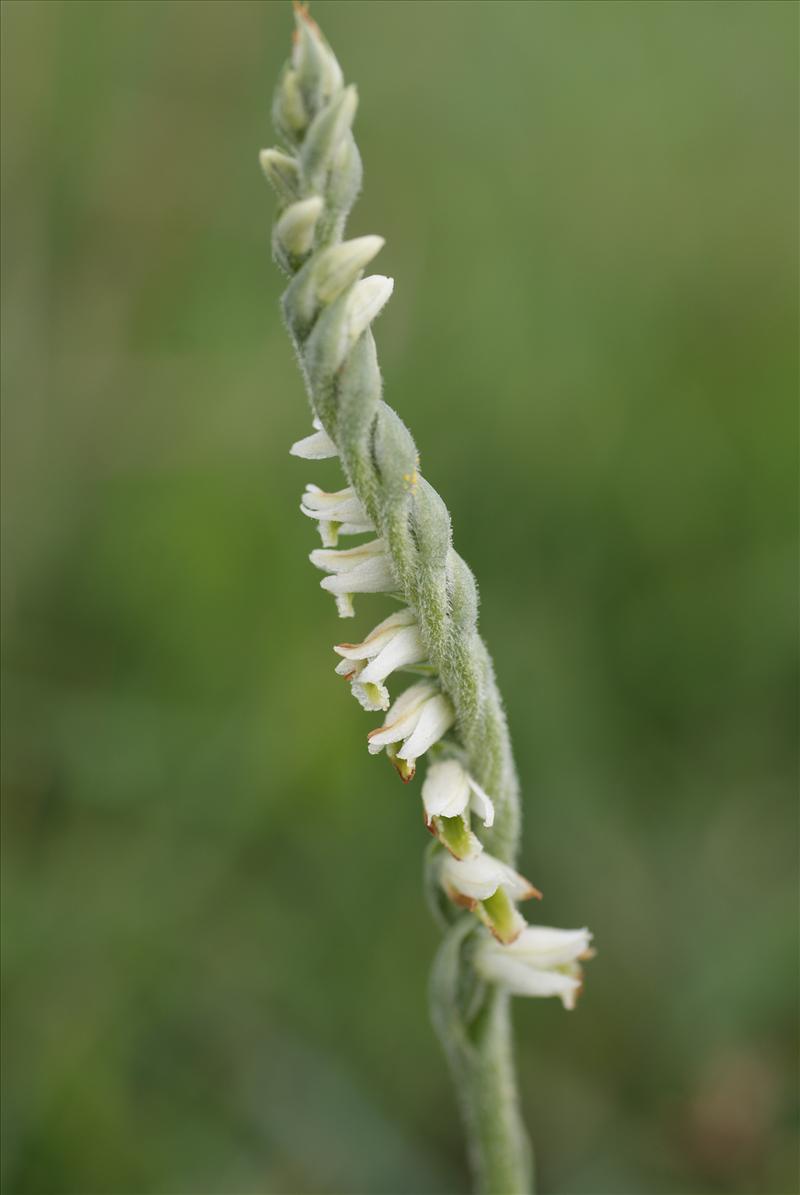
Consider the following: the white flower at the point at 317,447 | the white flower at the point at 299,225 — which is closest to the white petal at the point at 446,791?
the white flower at the point at 317,447

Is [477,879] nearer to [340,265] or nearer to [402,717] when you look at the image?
[402,717]

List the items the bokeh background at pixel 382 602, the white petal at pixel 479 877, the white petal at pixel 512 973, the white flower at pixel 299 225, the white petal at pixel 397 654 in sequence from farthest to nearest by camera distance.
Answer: the bokeh background at pixel 382 602 < the white petal at pixel 512 973 < the white petal at pixel 479 877 < the white petal at pixel 397 654 < the white flower at pixel 299 225

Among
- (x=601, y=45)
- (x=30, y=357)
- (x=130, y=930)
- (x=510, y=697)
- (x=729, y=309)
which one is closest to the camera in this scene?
(x=130, y=930)

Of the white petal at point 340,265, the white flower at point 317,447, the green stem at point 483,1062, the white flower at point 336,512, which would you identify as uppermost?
the white petal at point 340,265

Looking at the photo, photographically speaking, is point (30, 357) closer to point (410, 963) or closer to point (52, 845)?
point (52, 845)

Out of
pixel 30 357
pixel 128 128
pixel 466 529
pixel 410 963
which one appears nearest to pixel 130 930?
pixel 410 963

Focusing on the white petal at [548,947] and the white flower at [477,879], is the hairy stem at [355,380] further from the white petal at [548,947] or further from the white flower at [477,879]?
the white petal at [548,947]

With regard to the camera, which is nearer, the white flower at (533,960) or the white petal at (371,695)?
the white petal at (371,695)
